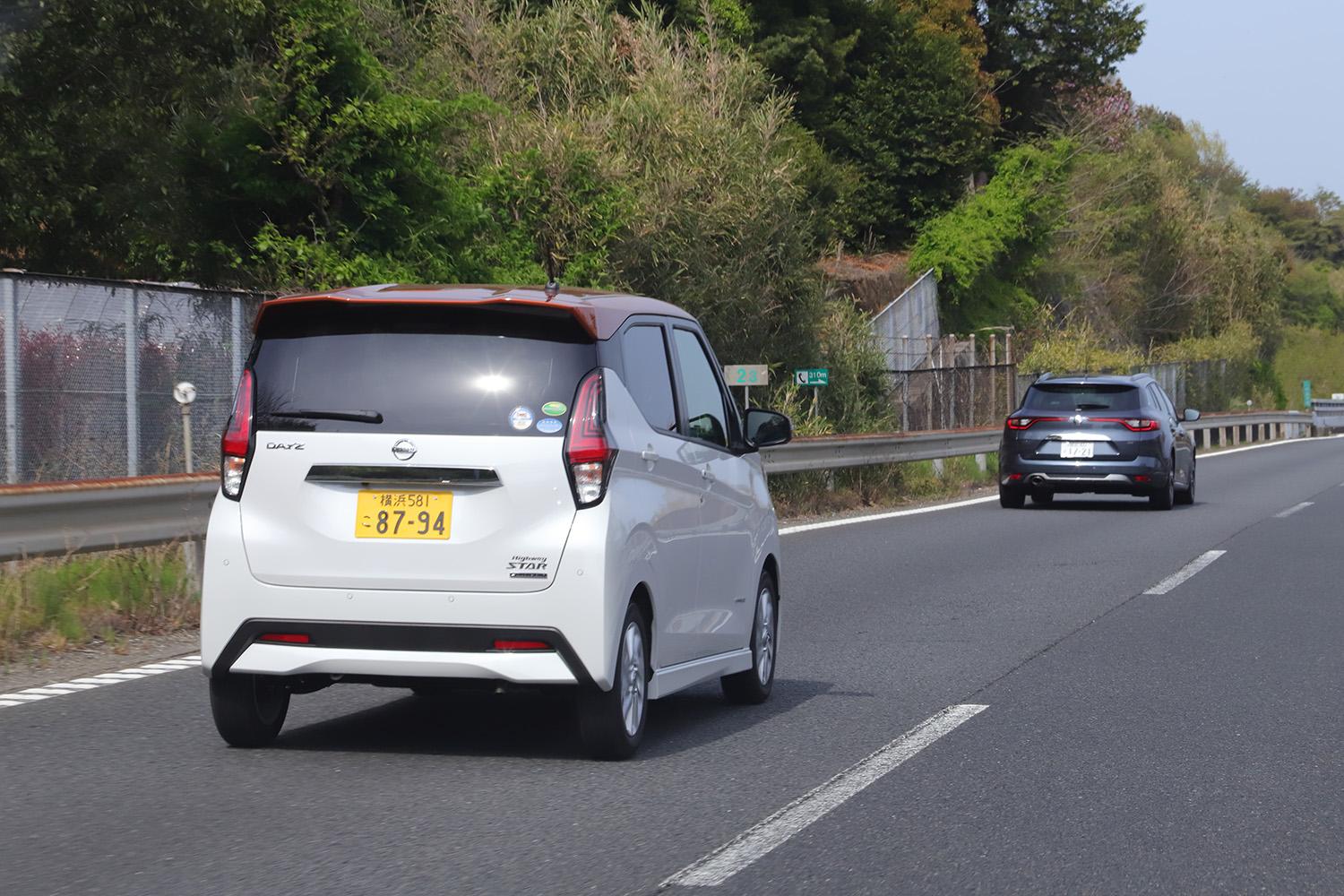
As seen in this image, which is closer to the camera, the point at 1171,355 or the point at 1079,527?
the point at 1079,527

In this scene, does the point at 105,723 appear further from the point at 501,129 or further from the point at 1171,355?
the point at 1171,355

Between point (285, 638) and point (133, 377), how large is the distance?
24.4 ft

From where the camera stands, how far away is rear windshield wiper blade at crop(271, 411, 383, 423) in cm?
635

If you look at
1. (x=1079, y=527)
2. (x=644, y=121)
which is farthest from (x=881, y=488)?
(x=644, y=121)

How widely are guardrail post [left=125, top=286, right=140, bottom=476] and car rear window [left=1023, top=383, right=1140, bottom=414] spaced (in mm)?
11545

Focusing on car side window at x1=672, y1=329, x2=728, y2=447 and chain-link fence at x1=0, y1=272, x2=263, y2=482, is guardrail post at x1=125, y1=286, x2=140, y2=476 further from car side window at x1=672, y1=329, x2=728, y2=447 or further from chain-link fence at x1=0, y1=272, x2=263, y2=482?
car side window at x1=672, y1=329, x2=728, y2=447

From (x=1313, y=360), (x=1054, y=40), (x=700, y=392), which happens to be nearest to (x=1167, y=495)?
(x=700, y=392)

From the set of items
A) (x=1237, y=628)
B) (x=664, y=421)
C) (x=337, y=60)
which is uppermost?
(x=337, y=60)

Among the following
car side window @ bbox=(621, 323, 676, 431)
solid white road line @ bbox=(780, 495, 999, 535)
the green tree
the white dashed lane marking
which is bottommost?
the white dashed lane marking

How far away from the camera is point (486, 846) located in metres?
5.28

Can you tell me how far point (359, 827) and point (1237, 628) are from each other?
679 cm

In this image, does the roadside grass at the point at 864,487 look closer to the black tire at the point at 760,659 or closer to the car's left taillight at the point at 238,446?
the black tire at the point at 760,659

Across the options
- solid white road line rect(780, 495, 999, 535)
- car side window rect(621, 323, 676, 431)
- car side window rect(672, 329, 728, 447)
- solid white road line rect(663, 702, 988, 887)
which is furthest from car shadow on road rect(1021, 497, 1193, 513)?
car side window rect(621, 323, 676, 431)

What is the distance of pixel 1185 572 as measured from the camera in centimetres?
1405
